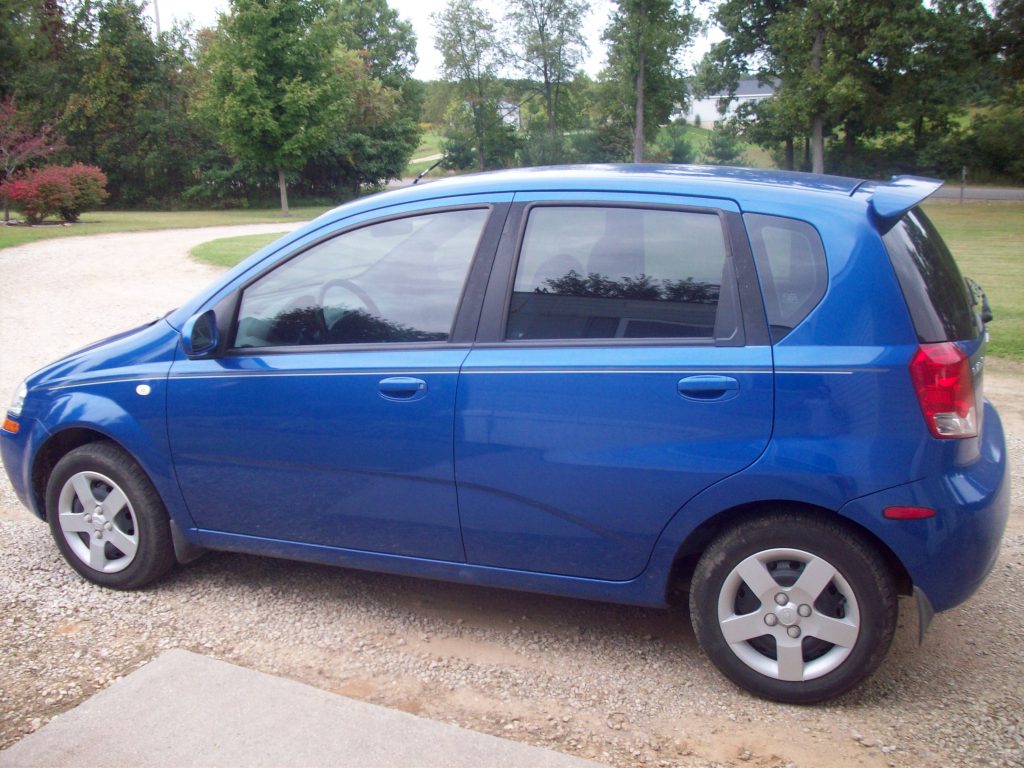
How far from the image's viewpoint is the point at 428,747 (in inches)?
119

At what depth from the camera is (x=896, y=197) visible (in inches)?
131

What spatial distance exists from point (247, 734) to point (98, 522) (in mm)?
1624

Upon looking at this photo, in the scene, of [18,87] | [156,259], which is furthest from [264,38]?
[156,259]

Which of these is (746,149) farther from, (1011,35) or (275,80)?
(275,80)

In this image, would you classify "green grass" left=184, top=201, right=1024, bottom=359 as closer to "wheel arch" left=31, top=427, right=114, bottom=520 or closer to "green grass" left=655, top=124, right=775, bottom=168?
"wheel arch" left=31, top=427, right=114, bottom=520

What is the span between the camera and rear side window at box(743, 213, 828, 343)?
3.19 metres

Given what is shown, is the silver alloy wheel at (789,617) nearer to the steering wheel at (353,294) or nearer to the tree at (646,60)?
the steering wheel at (353,294)

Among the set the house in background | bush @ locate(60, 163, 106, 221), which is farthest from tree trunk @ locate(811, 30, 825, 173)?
bush @ locate(60, 163, 106, 221)

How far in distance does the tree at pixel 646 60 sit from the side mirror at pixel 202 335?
140ft

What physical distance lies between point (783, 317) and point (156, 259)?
18.6 m

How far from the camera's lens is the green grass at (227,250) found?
735 inches

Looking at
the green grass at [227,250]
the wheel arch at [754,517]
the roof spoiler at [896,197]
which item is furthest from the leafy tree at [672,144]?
the wheel arch at [754,517]

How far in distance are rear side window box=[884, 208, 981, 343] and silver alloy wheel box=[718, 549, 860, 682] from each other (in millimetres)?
863

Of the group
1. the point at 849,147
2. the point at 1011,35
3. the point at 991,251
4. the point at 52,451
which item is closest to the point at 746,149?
the point at 849,147
